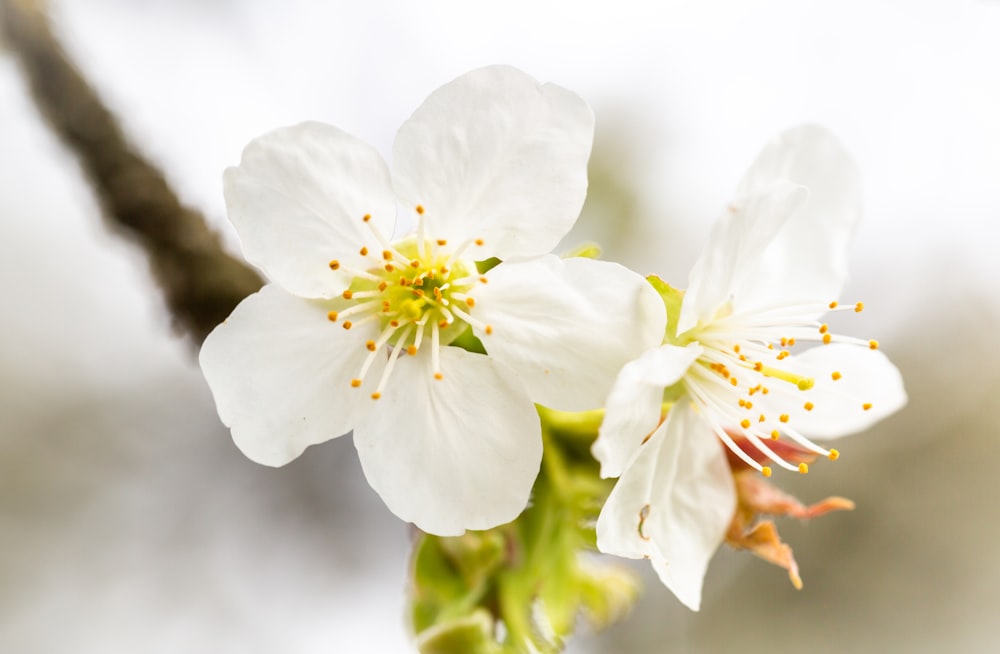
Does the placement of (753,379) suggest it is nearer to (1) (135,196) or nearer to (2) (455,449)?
(2) (455,449)

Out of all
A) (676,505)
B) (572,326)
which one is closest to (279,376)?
(572,326)

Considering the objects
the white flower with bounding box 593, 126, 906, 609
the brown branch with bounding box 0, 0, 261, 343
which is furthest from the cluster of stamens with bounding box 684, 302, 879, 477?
the brown branch with bounding box 0, 0, 261, 343

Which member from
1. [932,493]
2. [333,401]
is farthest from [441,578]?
[932,493]

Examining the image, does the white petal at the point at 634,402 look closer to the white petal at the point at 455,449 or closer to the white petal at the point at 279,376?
the white petal at the point at 455,449

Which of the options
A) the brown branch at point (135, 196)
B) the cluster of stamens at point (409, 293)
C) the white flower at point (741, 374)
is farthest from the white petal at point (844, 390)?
the brown branch at point (135, 196)

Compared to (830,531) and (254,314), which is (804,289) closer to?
(254,314)
